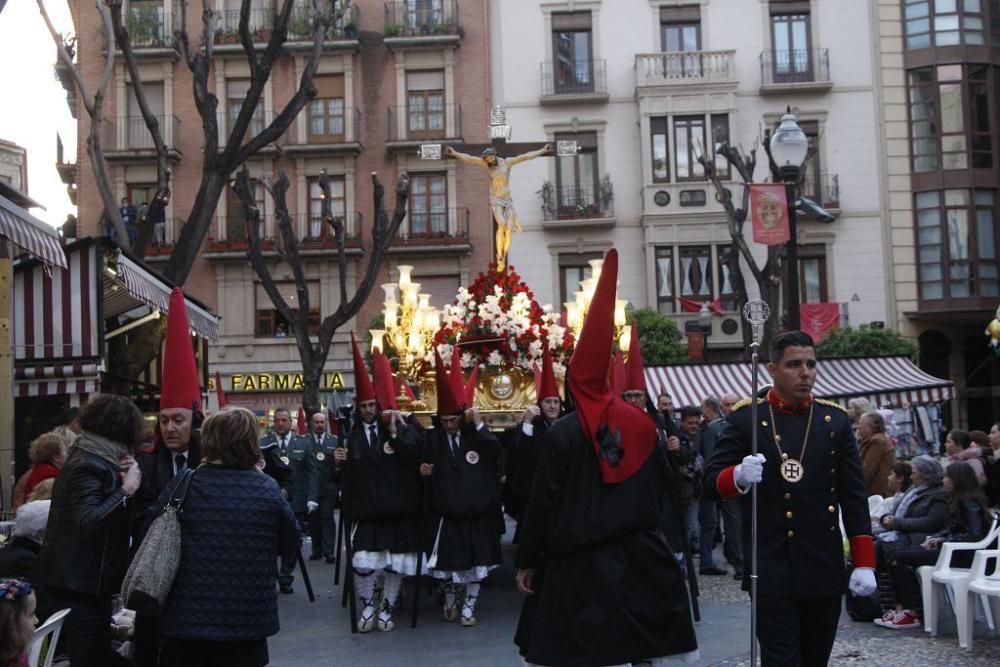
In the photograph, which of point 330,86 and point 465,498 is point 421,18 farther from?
point 465,498

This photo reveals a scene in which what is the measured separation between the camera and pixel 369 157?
34906 millimetres

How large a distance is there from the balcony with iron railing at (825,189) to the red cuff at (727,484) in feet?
93.6

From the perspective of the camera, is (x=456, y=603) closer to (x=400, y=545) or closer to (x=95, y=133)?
(x=400, y=545)

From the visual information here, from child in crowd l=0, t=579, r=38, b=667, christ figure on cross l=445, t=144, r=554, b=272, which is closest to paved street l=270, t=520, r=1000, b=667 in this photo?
child in crowd l=0, t=579, r=38, b=667

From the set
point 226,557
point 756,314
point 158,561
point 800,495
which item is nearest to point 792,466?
point 800,495

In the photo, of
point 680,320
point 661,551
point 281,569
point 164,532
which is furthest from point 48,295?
point 680,320

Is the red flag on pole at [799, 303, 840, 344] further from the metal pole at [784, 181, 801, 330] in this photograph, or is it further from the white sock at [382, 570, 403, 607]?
the white sock at [382, 570, 403, 607]

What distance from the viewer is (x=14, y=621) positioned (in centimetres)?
460

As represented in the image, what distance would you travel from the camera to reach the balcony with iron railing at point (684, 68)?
33.1 meters

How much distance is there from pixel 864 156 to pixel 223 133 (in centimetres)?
1938

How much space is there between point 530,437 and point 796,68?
1015 inches

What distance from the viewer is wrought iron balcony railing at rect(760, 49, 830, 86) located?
33.4 metres

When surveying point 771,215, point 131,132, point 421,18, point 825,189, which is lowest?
point 771,215

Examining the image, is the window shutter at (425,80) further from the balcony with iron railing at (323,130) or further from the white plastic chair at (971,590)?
the white plastic chair at (971,590)
